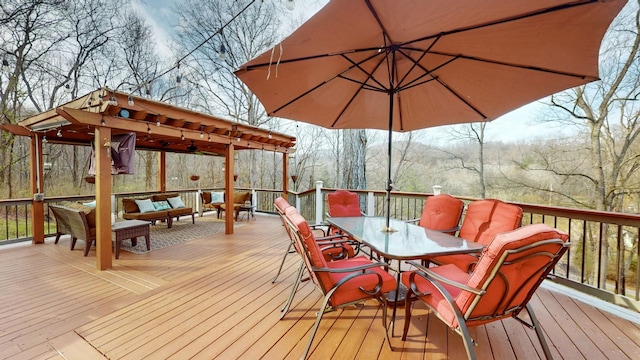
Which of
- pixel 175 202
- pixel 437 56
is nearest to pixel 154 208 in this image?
pixel 175 202

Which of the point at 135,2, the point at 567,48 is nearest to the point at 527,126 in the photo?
the point at 567,48

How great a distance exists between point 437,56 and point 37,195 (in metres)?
7.06

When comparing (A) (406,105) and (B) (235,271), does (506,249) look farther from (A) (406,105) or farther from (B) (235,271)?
(B) (235,271)

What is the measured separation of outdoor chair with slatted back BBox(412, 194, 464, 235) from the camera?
10.4 feet

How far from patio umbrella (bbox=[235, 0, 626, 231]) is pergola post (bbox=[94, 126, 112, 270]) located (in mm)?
2699

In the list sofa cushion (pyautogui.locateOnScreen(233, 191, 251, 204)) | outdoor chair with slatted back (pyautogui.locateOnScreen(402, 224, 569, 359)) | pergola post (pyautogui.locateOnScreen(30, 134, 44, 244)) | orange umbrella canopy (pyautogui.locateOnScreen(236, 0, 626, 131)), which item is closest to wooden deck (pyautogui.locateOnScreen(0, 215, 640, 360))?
outdoor chair with slatted back (pyautogui.locateOnScreen(402, 224, 569, 359))

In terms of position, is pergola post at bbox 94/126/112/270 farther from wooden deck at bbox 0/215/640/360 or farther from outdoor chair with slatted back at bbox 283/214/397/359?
outdoor chair with slatted back at bbox 283/214/397/359

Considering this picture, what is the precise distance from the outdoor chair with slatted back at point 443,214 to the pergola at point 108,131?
4268mm

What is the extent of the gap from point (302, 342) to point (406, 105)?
2769 millimetres

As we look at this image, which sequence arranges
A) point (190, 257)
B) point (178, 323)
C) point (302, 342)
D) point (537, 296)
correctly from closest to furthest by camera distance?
point (302, 342) → point (178, 323) → point (537, 296) → point (190, 257)

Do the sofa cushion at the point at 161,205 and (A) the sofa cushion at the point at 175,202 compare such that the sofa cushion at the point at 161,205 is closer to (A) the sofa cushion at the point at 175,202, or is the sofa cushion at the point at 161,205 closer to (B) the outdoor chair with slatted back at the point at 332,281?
(A) the sofa cushion at the point at 175,202

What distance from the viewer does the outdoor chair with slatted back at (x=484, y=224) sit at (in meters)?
2.61

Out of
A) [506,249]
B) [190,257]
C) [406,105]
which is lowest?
[190,257]

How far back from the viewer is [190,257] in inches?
163
